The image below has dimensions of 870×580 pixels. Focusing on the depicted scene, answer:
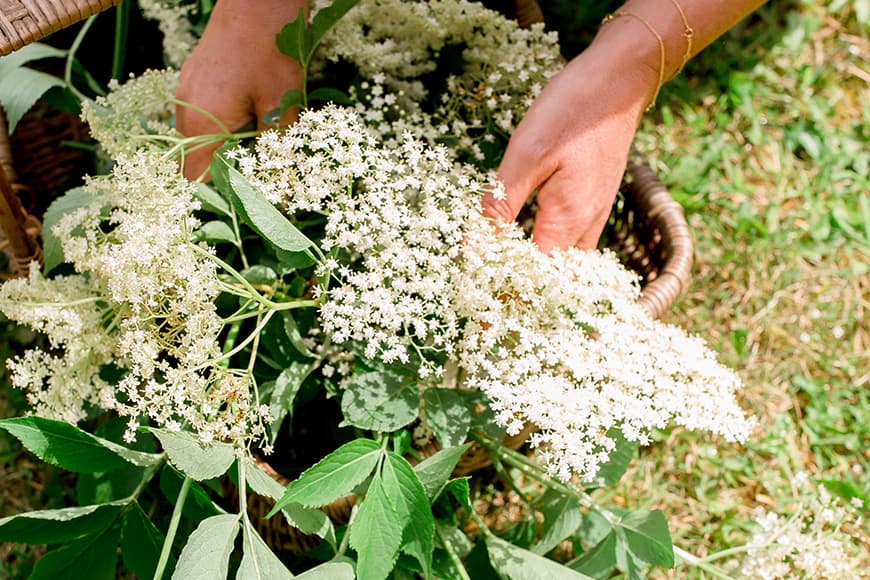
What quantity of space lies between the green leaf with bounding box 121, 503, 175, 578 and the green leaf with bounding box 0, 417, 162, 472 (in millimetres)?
73

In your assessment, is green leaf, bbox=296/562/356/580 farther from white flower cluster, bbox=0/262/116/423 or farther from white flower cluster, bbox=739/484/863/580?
white flower cluster, bbox=739/484/863/580

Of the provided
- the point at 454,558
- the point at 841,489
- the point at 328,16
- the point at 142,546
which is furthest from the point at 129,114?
the point at 841,489

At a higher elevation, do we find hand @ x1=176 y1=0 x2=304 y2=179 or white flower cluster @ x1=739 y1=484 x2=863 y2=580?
hand @ x1=176 y1=0 x2=304 y2=179

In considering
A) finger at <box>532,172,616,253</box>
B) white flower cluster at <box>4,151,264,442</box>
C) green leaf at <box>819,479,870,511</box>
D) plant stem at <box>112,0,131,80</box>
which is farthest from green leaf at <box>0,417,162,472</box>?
green leaf at <box>819,479,870,511</box>

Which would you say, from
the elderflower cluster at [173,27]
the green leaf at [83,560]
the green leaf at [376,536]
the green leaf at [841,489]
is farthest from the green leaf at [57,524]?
the green leaf at [841,489]

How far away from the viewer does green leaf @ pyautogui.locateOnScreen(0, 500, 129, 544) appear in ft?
2.41

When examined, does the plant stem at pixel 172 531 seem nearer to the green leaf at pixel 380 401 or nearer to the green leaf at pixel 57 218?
the green leaf at pixel 380 401

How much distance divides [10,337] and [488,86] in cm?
91

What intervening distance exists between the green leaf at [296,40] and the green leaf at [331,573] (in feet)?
1.66

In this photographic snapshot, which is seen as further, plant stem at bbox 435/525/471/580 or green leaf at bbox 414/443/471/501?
plant stem at bbox 435/525/471/580

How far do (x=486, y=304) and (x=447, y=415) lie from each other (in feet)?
0.47

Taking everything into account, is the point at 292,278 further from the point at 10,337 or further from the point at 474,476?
the point at 10,337

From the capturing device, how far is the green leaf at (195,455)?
2.14 feet

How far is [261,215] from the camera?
66 cm
